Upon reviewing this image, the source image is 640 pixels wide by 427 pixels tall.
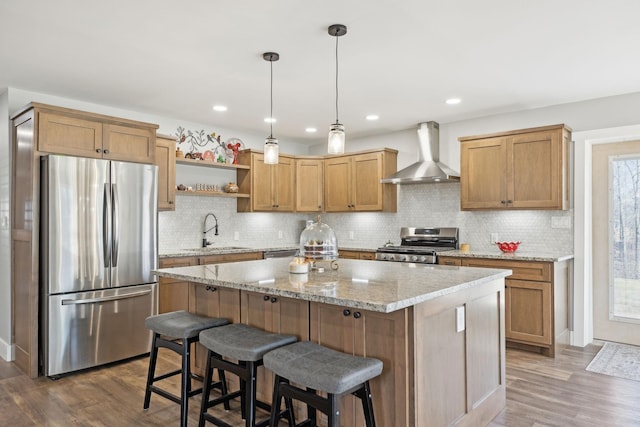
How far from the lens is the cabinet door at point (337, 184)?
242 inches

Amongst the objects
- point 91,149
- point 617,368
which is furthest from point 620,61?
point 91,149

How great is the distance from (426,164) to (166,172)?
305 cm

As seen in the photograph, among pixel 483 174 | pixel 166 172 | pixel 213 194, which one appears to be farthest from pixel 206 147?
pixel 483 174

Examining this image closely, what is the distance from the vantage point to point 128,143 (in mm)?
4094

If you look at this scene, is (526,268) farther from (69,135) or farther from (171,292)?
(69,135)

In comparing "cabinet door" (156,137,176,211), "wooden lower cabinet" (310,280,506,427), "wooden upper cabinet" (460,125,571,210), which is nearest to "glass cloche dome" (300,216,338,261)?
"wooden lower cabinet" (310,280,506,427)

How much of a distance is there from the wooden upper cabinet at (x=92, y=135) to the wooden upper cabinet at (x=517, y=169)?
11.1 feet

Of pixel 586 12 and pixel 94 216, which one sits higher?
pixel 586 12

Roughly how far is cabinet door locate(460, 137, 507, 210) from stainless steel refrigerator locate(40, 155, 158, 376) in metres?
3.30

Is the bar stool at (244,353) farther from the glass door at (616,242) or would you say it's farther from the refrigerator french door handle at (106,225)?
the glass door at (616,242)

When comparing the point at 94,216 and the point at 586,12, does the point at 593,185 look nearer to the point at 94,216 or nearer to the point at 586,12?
the point at 586,12

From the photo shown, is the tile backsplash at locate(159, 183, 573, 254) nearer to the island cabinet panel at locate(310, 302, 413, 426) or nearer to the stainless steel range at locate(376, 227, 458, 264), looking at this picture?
the stainless steel range at locate(376, 227, 458, 264)

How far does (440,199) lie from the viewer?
219 inches

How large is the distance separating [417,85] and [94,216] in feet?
10.1
